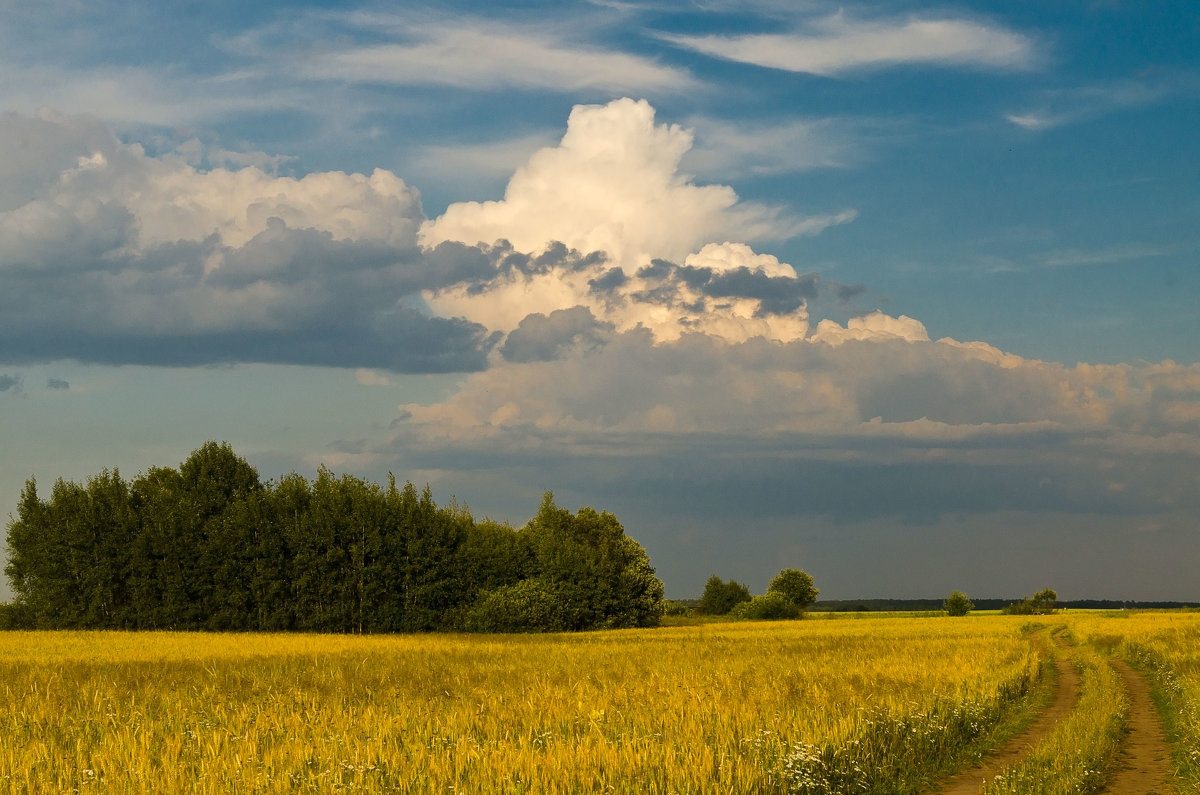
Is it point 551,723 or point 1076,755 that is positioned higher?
point 551,723

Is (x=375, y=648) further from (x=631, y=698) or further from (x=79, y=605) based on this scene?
(x=79, y=605)

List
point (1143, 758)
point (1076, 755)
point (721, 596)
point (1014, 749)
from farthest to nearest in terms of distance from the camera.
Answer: point (721, 596)
point (1014, 749)
point (1143, 758)
point (1076, 755)

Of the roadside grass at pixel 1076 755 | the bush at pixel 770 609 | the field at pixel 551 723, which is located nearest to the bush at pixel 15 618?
the field at pixel 551 723

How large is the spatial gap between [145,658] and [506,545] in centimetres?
3326

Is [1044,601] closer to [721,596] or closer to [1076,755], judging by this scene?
[721,596]

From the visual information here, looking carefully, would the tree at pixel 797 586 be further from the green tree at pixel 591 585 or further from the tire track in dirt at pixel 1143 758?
the tire track in dirt at pixel 1143 758

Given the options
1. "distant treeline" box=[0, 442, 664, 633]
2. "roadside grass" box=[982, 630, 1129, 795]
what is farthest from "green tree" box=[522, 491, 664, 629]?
"roadside grass" box=[982, 630, 1129, 795]

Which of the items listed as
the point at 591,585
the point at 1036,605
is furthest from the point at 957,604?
the point at 591,585

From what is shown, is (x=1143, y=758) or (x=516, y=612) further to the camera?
(x=516, y=612)

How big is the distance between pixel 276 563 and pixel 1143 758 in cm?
5661

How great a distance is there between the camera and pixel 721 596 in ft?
400

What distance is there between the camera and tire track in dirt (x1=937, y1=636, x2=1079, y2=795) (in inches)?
564

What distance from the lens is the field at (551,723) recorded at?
1184 centimetres

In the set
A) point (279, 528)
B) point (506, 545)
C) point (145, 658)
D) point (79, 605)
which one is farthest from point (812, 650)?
point (79, 605)
